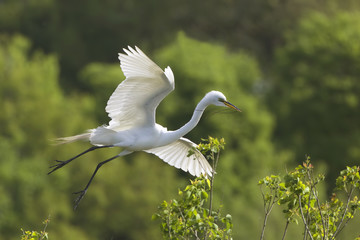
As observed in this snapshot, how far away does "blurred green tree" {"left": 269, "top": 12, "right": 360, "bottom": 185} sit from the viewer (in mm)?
39344

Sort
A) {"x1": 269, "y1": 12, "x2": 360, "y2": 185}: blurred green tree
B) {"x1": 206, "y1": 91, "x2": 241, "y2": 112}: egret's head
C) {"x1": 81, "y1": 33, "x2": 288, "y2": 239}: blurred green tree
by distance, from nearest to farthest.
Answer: {"x1": 206, "y1": 91, "x2": 241, "y2": 112}: egret's head, {"x1": 81, "y1": 33, "x2": 288, "y2": 239}: blurred green tree, {"x1": 269, "y1": 12, "x2": 360, "y2": 185}: blurred green tree

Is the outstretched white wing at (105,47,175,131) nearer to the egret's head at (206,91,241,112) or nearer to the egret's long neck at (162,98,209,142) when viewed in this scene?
the egret's long neck at (162,98,209,142)

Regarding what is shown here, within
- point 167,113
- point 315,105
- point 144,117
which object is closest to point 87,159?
point 167,113

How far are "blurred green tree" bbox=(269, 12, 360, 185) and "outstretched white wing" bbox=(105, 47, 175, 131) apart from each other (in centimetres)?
2957

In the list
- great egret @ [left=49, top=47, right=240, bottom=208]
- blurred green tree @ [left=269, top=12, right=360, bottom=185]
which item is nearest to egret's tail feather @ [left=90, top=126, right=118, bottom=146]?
great egret @ [left=49, top=47, right=240, bottom=208]

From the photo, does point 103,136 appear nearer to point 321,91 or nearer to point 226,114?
point 226,114

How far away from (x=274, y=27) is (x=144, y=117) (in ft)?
121

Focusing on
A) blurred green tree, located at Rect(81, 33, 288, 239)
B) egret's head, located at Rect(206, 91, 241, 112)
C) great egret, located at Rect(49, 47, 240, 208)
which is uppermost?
blurred green tree, located at Rect(81, 33, 288, 239)

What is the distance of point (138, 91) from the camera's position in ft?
29.8

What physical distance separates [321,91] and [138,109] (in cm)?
3170

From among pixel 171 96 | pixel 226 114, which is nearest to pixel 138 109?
pixel 226 114

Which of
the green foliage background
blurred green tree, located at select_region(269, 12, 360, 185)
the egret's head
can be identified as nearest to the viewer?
the egret's head

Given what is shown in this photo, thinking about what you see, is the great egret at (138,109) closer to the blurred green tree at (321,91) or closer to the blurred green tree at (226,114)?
the blurred green tree at (226,114)

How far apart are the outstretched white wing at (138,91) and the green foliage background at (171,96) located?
1457 cm
